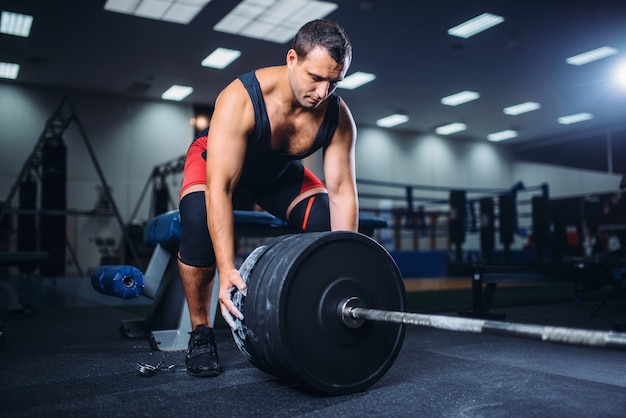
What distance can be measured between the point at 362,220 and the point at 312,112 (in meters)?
0.85

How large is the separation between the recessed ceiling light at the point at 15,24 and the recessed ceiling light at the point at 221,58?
7.03ft

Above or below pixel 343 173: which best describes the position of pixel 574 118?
above

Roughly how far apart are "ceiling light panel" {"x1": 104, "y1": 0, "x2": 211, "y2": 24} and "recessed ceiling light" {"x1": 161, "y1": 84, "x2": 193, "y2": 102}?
252 centimetres

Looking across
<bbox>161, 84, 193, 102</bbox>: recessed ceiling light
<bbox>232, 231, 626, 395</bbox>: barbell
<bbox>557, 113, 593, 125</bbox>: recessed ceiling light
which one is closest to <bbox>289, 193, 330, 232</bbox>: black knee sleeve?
<bbox>232, 231, 626, 395</bbox>: barbell

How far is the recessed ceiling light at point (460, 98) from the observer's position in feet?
29.2

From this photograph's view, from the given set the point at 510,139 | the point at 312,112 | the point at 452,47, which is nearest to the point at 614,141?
the point at 510,139

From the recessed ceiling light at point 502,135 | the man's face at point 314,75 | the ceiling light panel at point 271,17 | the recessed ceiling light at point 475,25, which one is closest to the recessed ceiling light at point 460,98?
the recessed ceiling light at point 475,25

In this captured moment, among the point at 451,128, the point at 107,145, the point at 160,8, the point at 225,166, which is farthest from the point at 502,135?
the point at 225,166

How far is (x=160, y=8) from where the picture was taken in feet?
18.9

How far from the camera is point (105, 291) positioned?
1.76 metres

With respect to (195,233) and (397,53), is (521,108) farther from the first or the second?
(195,233)

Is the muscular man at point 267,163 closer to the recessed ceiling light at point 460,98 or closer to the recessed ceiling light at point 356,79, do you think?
the recessed ceiling light at point 356,79

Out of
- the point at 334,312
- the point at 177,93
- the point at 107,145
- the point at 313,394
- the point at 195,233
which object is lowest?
the point at 313,394

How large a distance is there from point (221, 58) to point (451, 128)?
5789 mm
